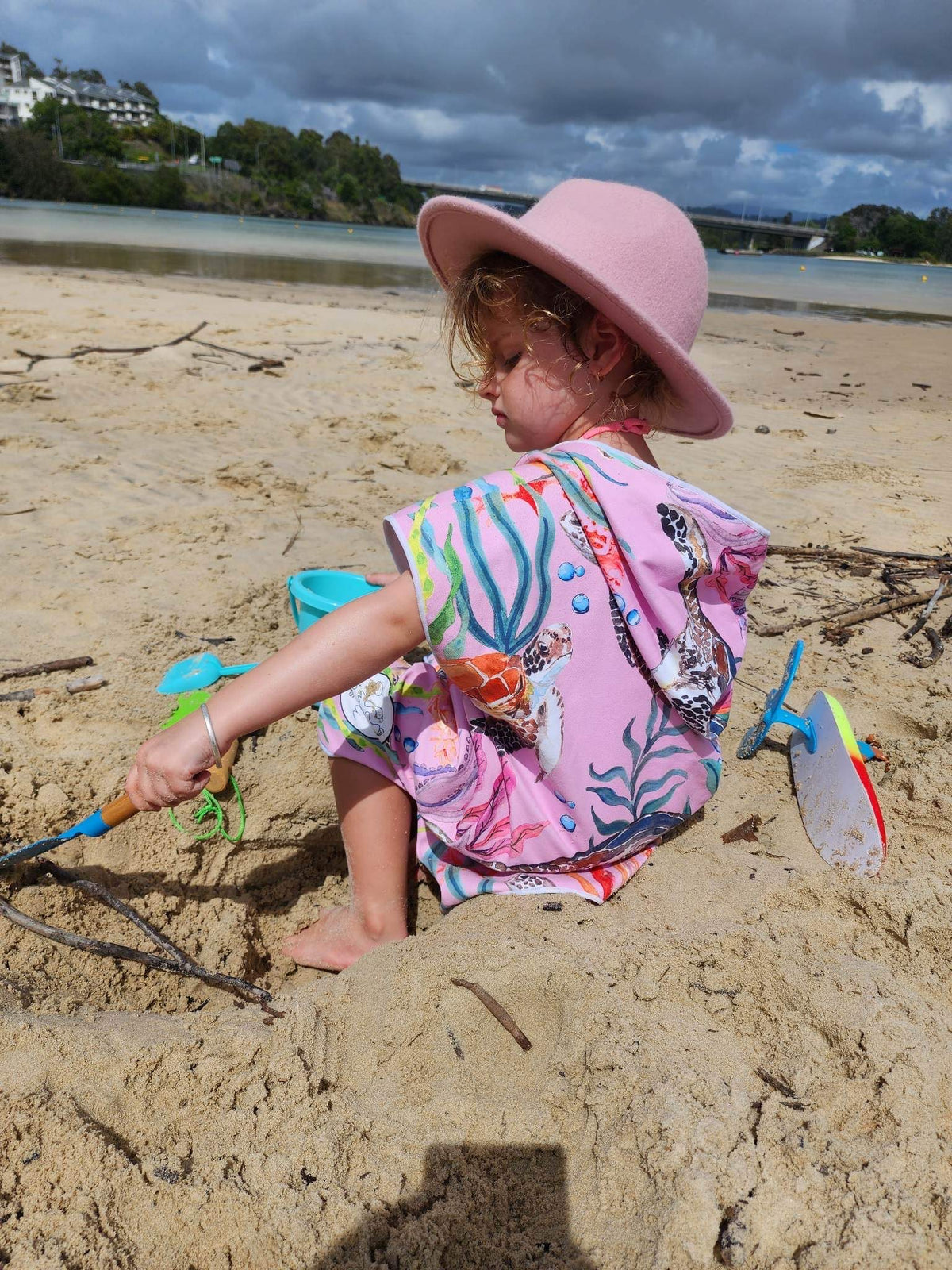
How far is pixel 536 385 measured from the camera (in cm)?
159

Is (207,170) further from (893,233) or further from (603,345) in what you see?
(603,345)

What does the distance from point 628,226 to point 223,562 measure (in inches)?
84.5

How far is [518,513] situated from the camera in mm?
1338

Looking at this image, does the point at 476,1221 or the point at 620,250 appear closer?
the point at 476,1221

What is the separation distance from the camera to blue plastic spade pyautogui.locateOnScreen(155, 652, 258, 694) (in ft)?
7.79

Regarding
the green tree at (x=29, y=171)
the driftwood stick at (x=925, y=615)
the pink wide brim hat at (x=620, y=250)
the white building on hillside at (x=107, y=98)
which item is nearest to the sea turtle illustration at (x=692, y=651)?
the pink wide brim hat at (x=620, y=250)

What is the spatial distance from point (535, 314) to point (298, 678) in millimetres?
819

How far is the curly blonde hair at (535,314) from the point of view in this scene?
1545mm

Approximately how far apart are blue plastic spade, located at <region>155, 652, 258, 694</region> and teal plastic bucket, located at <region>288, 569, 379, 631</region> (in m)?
0.21

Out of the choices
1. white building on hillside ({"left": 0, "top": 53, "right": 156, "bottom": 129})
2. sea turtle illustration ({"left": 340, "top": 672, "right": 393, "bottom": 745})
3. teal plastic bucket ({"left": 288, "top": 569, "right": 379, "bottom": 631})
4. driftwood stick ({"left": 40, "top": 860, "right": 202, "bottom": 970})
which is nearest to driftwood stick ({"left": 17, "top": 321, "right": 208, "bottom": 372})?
teal plastic bucket ({"left": 288, "top": 569, "right": 379, "bottom": 631})

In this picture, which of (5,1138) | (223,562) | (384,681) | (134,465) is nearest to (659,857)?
(384,681)

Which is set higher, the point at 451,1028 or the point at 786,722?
the point at 786,722

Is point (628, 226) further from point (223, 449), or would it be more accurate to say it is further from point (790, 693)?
point (223, 449)

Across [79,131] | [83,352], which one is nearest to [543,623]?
[83,352]
